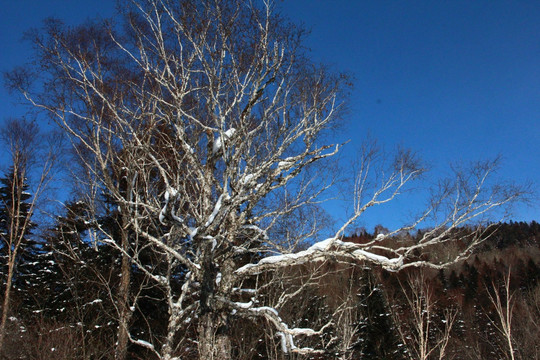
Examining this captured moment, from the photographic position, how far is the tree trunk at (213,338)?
5227 mm

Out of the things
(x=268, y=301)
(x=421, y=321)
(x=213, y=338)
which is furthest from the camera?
(x=268, y=301)

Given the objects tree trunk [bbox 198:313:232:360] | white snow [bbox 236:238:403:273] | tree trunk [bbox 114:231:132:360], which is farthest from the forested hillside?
white snow [bbox 236:238:403:273]

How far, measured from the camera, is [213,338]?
17.4 ft

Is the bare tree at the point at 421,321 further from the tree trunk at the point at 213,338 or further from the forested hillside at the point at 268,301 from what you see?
the tree trunk at the point at 213,338

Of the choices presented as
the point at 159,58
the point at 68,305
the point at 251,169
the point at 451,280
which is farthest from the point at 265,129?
the point at 451,280

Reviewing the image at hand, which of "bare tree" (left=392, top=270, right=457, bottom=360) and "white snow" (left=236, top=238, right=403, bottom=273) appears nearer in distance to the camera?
"white snow" (left=236, top=238, right=403, bottom=273)

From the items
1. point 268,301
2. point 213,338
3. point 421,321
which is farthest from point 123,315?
point 421,321

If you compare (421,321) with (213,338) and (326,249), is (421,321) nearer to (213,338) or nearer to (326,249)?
(326,249)

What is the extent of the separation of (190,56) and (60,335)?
7.04m

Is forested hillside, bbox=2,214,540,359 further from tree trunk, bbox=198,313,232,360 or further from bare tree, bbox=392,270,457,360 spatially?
tree trunk, bbox=198,313,232,360

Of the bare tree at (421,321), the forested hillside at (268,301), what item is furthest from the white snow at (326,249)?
the bare tree at (421,321)

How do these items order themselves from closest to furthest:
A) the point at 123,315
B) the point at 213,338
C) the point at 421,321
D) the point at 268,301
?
the point at 213,338 → the point at 421,321 → the point at 123,315 → the point at 268,301

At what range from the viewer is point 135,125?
21.7ft

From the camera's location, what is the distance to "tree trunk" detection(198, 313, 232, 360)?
17.1 ft
